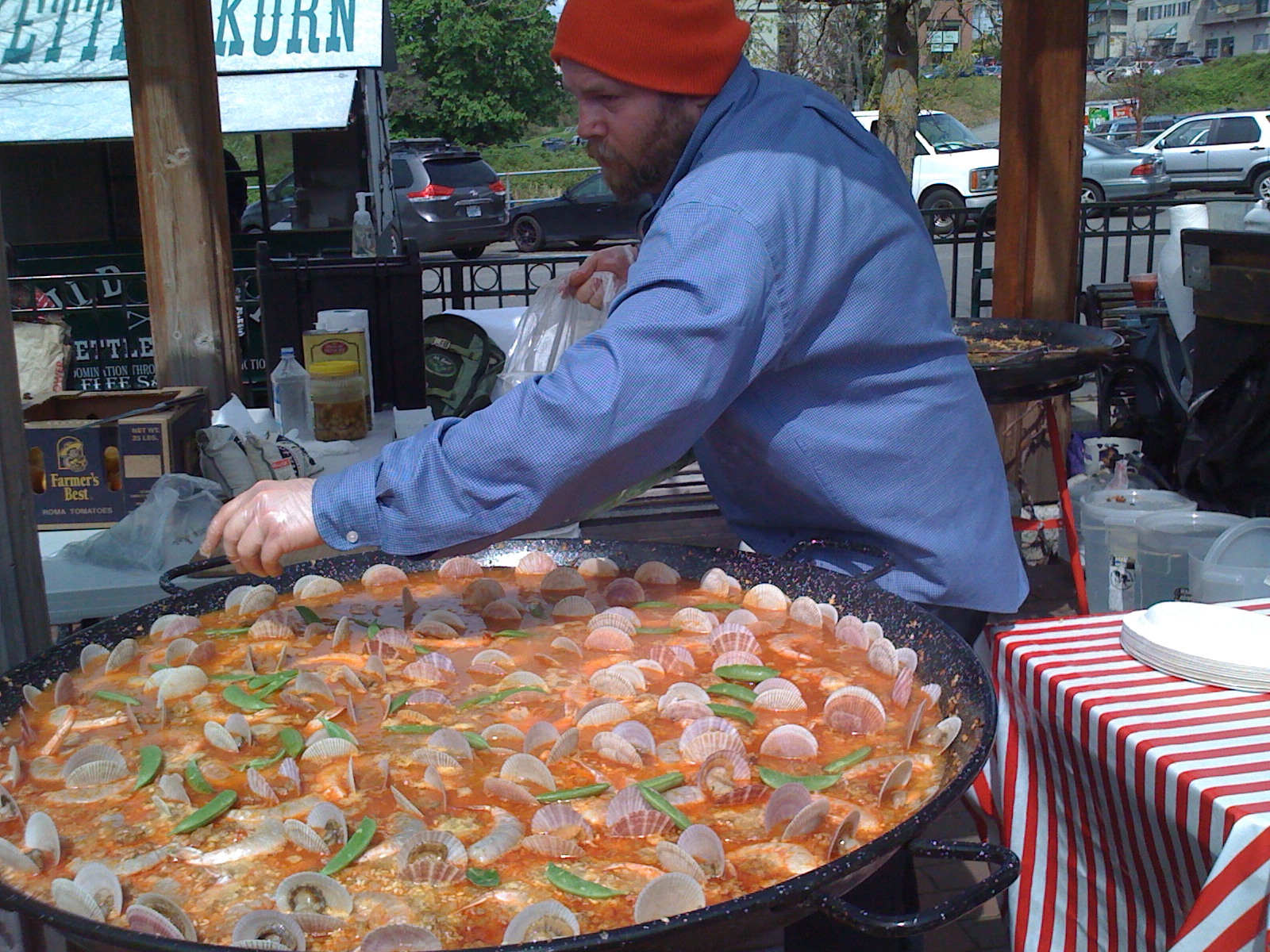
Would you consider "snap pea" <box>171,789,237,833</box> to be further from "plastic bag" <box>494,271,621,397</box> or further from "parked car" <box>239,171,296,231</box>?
"parked car" <box>239,171,296,231</box>

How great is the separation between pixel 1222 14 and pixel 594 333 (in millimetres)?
79010

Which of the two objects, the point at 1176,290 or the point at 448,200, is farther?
the point at 448,200

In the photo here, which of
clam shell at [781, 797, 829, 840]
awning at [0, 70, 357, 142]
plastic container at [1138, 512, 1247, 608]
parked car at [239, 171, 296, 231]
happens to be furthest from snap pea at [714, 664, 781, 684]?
parked car at [239, 171, 296, 231]

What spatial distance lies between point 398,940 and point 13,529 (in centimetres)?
123

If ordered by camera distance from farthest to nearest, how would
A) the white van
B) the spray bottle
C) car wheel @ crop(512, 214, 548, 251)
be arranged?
car wheel @ crop(512, 214, 548, 251) → the white van → the spray bottle

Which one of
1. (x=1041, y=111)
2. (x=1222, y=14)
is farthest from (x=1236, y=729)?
(x=1222, y=14)

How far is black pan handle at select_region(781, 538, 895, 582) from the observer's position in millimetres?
2072

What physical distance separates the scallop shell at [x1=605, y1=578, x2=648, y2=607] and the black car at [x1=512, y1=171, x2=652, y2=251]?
65.2 ft

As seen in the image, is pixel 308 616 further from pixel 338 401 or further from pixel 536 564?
pixel 338 401

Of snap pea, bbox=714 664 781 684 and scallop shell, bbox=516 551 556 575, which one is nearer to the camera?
snap pea, bbox=714 664 781 684

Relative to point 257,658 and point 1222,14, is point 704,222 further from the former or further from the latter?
point 1222,14

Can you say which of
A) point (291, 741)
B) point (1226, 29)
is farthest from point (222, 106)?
point (1226, 29)

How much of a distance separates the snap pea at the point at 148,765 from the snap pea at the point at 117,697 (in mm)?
186

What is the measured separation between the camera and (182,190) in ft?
16.2
